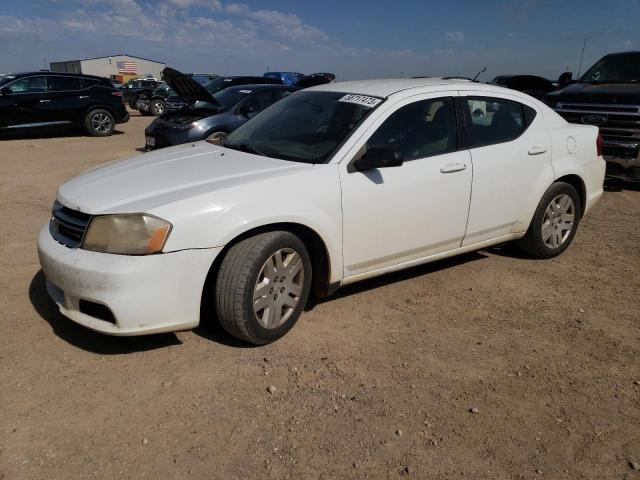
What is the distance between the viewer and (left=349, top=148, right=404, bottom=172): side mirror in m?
3.38

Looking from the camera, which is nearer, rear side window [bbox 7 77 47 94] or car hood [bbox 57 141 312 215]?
car hood [bbox 57 141 312 215]

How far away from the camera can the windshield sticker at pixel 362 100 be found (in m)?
3.74

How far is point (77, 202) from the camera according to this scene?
3148 millimetres

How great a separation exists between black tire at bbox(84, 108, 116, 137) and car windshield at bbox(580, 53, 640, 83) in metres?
11.6

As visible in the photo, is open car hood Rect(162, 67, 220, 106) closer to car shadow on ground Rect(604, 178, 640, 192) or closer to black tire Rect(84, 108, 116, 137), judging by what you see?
black tire Rect(84, 108, 116, 137)

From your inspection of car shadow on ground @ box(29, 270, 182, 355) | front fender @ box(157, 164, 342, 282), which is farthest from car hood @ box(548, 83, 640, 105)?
car shadow on ground @ box(29, 270, 182, 355)

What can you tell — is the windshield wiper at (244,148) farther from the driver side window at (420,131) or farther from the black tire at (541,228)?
the black tire at (541,228)

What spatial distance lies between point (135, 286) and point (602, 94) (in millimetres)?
7526

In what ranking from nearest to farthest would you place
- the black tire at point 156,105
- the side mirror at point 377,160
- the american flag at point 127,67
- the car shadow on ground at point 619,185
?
the side mirror at point 377,160 < the car shadow on ground at point 619,185 < the black tire at point 156,105 < the american flag at point 127,67

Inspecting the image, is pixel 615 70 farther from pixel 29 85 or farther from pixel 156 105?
pixel 156 105

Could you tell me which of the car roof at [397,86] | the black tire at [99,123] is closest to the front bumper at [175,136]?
the car roof at [397,86]

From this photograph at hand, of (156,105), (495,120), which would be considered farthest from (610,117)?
(156,105)

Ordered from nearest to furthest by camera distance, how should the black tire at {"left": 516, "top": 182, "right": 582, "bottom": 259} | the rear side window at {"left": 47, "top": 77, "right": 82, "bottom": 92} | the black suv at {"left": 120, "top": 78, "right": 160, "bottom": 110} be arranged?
the black tire at {"left": 516, "top": 182, "right": 582, "bottom": 259} < the rear side window at {"left": 47, "top": 77, "right": 82, "bottom": 92} < the black suv at {"left": 120, "top": 78, "right": 160, "bottom": 110}

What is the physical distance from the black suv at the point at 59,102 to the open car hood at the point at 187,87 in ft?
18.3
